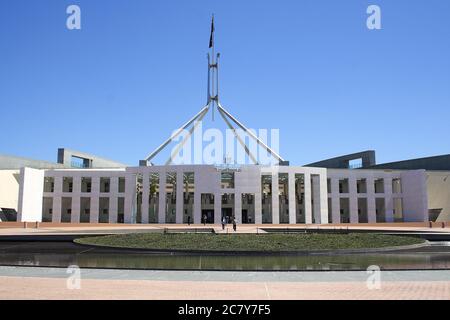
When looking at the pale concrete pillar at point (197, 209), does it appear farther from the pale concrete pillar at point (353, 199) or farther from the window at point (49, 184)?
the window at point (49, 184)

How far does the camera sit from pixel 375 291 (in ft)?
26.1

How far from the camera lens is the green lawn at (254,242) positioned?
56.0 feet

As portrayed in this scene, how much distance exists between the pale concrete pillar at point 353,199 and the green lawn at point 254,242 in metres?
36.3

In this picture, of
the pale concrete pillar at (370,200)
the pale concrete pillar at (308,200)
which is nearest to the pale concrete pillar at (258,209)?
the pale concrete pillar at (308,200)

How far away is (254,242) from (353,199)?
41128 millimetres

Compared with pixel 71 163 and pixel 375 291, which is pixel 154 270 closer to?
pixel 375 291

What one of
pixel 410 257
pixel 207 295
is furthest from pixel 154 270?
pixel 410 257

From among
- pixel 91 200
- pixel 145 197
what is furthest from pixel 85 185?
pixel 145 197

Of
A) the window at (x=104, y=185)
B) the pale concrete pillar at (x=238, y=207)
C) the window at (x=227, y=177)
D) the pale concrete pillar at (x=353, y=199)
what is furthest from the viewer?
the window at (x=104, y=185)

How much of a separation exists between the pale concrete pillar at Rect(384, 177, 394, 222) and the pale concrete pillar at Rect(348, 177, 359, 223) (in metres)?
4.85

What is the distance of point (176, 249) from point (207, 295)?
9002 millimetres

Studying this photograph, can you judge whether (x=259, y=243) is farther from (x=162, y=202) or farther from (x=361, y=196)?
(x=361, y=196)

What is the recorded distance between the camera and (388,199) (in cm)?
5759

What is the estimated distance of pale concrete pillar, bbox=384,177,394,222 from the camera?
57.4 meters
